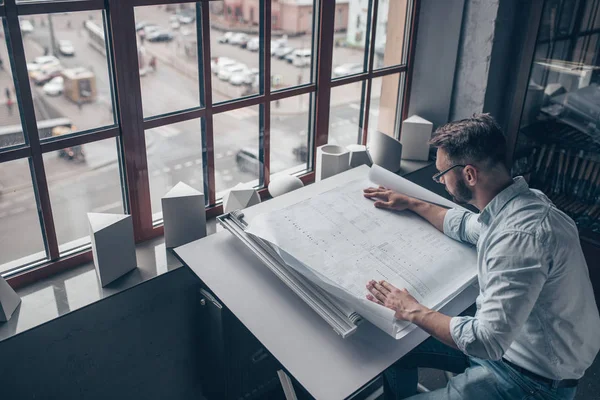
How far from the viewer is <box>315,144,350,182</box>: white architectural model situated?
2320 mm

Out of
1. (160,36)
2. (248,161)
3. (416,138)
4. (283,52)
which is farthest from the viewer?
(416,138)

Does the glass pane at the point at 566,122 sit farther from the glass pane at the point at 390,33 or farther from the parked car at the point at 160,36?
the parked car at the point at 160,36

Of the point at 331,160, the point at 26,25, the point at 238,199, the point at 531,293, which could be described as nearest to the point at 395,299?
the point at 531,293

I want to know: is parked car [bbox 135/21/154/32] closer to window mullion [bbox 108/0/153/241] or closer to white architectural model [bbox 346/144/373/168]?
window mullion [bbox 108/0/153/241]

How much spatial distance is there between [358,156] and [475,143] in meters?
0.90

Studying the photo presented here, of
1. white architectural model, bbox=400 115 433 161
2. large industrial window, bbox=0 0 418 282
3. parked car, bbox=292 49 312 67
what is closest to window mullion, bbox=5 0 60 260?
large industrial window, bbox=0 0 418 282

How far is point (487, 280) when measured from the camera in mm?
1468

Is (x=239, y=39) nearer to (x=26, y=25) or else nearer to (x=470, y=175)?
(x=26, y=25)

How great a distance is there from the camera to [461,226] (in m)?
1.77

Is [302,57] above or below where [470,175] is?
above

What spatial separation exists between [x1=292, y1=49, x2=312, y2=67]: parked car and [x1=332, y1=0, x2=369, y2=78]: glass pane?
5.3 inches

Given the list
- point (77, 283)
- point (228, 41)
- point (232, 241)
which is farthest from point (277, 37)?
point (77, 283)

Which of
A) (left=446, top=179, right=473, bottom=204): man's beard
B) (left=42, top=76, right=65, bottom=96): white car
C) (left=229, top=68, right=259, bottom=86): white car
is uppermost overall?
(left=42, top=76, right=65, bottom=96): white car

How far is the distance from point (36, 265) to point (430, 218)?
1324 millimetres
